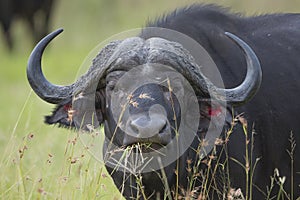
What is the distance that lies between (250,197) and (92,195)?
3.20 feet

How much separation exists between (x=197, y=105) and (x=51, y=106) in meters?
7.39

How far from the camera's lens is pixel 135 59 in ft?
17.0

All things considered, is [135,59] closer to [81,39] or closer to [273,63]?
[273,63]

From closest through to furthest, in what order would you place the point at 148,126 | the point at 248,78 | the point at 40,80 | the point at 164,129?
the point at 148,126
the point at 164,129
the point at 248,78
the point at 40,80

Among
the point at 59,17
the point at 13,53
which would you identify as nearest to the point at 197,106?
the point at 13,53

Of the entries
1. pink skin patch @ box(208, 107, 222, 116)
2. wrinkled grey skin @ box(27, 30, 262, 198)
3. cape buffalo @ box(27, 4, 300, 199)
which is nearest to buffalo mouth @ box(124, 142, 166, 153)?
cape buffalo @ box(27, 4, 300, 199)

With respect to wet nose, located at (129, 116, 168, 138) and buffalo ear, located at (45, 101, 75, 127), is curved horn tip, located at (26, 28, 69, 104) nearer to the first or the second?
buffalo ear, located at (45, 101, 75, 127)

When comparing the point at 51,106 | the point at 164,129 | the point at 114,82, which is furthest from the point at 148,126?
the point at 51,106

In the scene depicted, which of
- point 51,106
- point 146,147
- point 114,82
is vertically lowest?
point 51,106

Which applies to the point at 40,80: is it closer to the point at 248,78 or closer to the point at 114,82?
the point at 114,82

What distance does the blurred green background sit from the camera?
555 cm

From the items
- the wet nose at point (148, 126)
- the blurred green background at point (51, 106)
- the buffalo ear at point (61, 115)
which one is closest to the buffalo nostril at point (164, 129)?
the wet nose at point (148, 126)

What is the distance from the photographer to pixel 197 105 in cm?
535

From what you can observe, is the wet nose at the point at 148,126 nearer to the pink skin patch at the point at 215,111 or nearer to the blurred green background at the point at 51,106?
the blurred green background at the point at 51,106
